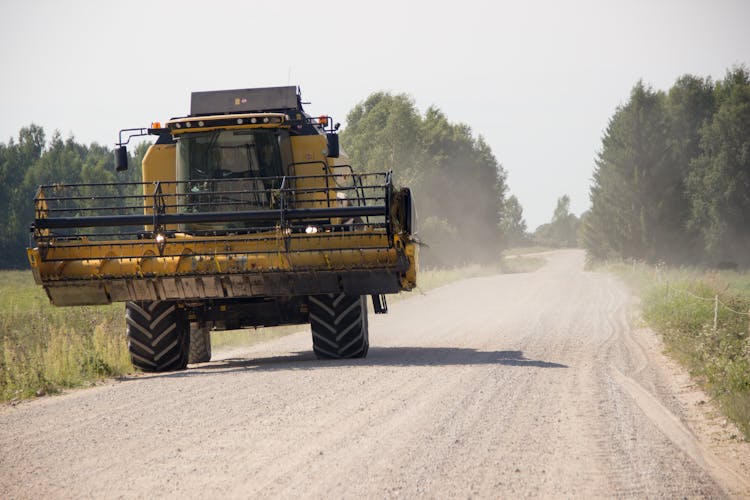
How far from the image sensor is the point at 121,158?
1406cm

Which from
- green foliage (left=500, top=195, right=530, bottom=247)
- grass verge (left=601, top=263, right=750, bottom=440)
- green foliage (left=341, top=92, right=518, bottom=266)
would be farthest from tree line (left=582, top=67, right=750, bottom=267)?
green foliage (left=500, top=195, right=530, bottom=247)

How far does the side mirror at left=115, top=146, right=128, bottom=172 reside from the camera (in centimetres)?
1400

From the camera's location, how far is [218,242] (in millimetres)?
13055

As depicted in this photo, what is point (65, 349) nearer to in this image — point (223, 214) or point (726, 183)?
point (223, 214)

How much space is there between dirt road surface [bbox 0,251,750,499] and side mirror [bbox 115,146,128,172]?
3292 millimetres

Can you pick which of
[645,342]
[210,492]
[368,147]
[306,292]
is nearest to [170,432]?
[210,492]

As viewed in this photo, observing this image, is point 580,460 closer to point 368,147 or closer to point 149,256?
point 149,256

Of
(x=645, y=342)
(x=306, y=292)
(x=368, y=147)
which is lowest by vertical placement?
(x=645, y=342)

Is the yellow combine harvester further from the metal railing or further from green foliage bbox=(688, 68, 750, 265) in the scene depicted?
green foliage bbox=(688, 68, 750, 265)

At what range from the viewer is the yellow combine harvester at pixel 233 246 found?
12711 mm

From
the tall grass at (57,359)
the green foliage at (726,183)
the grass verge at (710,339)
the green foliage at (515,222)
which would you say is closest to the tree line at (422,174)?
the green foliage at (726,183)

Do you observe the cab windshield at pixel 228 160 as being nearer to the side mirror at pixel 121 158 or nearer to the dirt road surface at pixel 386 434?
the side mirror at pixel 121 158

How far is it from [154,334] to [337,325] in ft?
8.75

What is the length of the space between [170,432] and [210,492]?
2.12 m
